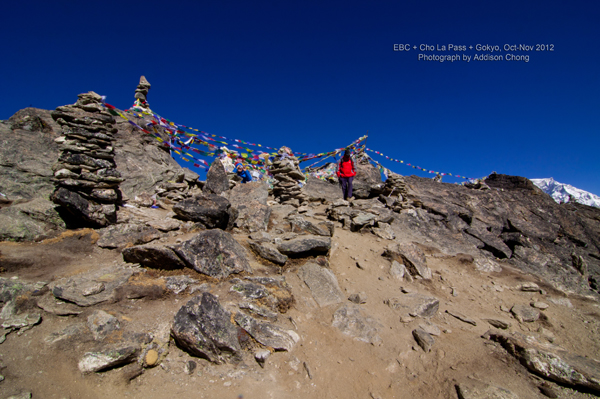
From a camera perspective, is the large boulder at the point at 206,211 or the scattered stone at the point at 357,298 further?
the large boulder at the point at 206,211

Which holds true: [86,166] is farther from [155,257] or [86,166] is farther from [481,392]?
[481,392]

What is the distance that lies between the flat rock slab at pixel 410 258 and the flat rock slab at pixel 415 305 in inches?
58.7

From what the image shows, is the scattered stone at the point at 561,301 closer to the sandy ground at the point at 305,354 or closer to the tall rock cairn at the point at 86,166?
the sandy ground at the point at 305,354

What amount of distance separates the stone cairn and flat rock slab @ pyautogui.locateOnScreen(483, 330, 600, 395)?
8.39 m

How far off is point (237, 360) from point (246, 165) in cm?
1161

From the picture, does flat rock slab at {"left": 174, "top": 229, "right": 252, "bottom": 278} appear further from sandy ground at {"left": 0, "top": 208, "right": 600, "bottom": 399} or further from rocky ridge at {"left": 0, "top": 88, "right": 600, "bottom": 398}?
sandy ground at {"left": 0, "top": 208, "right": 600, "bottom": 399}

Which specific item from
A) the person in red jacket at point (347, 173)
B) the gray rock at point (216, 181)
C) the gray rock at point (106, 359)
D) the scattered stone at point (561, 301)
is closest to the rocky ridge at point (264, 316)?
the gray rock at point (106, 359)

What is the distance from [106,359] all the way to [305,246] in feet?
14.5

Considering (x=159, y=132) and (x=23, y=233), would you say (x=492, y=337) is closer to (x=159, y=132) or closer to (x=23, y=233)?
(x=23, y=233)

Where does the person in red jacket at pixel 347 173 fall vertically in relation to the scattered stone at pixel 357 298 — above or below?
above

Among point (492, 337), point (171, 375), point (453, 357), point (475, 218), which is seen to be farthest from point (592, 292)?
point (171, 375)

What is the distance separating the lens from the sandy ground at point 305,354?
3.23m

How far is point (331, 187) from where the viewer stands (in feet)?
48.5

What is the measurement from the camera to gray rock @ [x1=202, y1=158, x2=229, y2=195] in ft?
31.7
